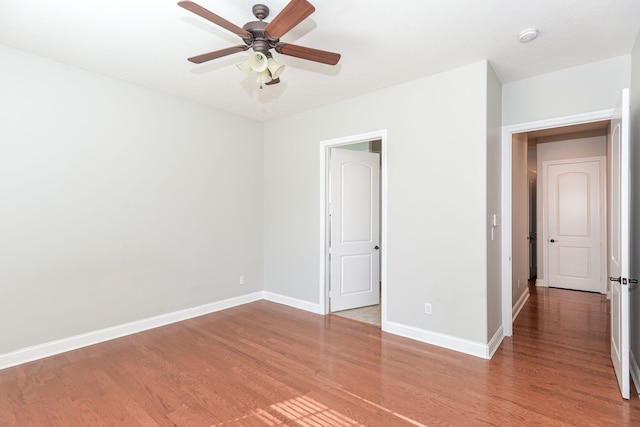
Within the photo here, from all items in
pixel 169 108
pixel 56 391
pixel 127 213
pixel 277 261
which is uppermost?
pixel 169 108

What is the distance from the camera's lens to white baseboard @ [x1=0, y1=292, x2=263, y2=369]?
9.66ft

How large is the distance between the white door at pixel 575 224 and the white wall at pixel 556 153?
0.35ft

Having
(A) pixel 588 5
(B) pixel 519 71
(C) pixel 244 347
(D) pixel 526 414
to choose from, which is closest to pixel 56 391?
(C) pixel 244 347

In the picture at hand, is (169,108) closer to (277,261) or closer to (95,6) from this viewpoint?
(95,6)

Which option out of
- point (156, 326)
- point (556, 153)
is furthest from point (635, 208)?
point (156, 326)

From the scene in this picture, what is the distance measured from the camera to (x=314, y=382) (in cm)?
266

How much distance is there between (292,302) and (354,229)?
1417 millimetres

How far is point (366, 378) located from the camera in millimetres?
2723

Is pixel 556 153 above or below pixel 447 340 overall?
above

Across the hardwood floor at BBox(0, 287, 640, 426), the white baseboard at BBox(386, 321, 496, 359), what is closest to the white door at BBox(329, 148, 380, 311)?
the hardwood floor at BBox(0, 287, 640, 426)

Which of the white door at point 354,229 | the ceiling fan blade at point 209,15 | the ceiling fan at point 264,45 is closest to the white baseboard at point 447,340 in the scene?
the white door at point 354,229

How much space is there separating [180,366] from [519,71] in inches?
171

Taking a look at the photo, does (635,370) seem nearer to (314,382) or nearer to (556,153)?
(314,382)

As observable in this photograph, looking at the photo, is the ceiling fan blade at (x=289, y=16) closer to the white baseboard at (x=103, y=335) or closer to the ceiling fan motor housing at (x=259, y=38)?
the ceiling fan motor housing at (x=259, y=38)
